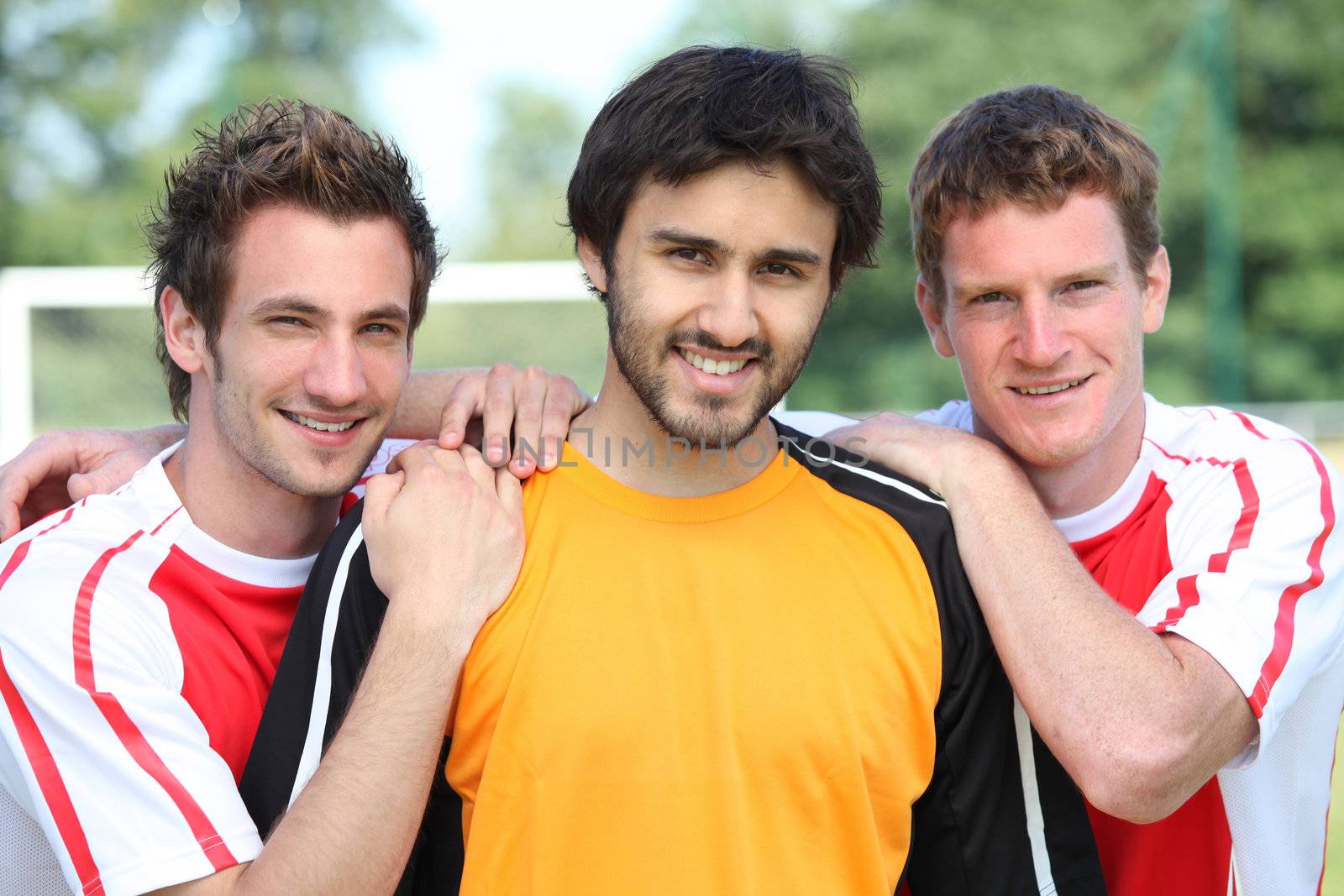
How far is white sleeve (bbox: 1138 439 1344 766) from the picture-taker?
200 centimetres

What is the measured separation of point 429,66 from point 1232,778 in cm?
2324

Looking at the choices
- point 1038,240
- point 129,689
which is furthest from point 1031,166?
A: point 129,689

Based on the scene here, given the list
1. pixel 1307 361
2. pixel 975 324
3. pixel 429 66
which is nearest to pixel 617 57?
pixel 429 66

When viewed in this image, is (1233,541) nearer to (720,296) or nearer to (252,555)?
(720,296)

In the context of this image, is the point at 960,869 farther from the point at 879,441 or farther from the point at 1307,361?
the point at 1307,361

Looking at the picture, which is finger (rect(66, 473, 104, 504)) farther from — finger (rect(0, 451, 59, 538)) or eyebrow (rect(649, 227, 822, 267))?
eyebrow (rect(649, 227, 822, 267))

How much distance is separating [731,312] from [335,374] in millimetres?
707

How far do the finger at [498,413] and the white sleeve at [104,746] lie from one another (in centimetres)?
62

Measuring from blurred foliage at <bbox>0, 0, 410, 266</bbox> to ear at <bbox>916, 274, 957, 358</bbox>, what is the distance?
15.2 m

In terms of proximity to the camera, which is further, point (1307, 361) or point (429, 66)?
point (429, 66)

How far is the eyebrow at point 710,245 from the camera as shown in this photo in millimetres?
1936

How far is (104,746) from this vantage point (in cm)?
182

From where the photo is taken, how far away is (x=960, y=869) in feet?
6.32

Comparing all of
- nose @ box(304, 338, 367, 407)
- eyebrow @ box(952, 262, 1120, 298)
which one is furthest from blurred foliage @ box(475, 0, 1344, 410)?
nose @ box(304, 338, 367, 407)
